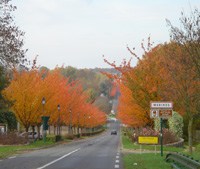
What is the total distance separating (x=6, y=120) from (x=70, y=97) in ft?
57.5

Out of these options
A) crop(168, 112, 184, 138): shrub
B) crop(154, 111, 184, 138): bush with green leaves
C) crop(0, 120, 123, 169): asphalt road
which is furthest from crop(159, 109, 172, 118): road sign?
crop(168, 112, 184, 138): shrub

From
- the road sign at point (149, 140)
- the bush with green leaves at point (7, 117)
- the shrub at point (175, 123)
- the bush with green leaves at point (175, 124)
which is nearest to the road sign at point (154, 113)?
the road sign at point (149, 140)

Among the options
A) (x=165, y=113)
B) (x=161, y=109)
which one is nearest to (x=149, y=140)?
(x=165, y=113)

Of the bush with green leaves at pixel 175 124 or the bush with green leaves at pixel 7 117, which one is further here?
the bush with green leaves at pixel 7 117

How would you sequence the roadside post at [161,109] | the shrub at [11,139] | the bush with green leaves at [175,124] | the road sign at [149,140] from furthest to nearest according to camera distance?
the bush with green leaves at [175,124] < the shrub at [11,139] < the road sign at [149,140] < the roadside post at [161,109]

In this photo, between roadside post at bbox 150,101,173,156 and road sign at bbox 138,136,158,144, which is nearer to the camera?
roadside post at bbox 150,101,173,156

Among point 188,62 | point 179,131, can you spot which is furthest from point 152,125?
point 188,62

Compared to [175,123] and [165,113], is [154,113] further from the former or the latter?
[175,123]

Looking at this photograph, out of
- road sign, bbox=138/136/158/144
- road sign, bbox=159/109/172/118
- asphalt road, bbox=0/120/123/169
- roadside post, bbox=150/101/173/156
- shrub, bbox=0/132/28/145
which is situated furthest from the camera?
shrub, bbox=0/132/28/145

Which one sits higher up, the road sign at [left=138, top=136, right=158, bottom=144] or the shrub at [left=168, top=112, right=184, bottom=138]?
the shrub at [left=168, top=112, right=184, bottom=138]

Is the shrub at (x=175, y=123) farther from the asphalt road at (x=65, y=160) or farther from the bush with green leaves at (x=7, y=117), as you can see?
the bush with green leaves at (x=7, y=117)

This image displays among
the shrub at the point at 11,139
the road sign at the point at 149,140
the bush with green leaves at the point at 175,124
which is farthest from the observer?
A: the bush with green leaves at the point at 175,124

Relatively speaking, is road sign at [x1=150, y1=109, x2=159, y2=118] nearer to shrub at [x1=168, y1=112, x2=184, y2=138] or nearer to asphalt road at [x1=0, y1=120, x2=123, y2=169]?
asphalt road at [x1=0, y1=120, x2=123, y2=169]

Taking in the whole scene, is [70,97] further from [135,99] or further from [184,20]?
[184,20]
